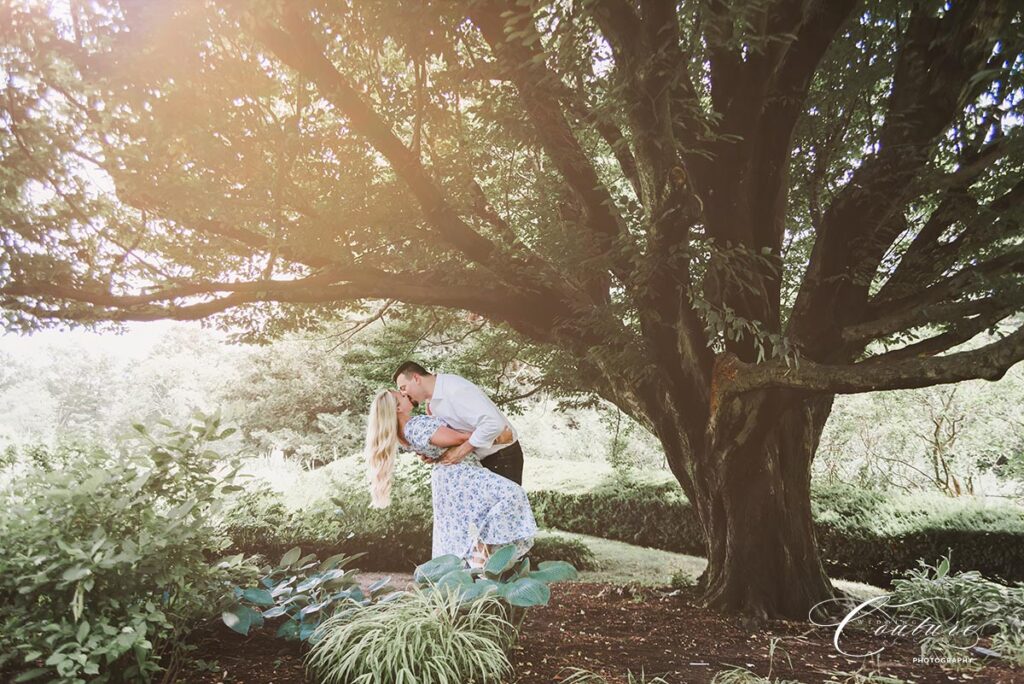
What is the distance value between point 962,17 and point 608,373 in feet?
11.4

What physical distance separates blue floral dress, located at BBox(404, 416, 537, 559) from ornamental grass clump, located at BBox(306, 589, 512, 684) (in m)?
0.73

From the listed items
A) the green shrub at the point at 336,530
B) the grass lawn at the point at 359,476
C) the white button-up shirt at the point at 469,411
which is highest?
the white button-up shirt at the point at 469,411

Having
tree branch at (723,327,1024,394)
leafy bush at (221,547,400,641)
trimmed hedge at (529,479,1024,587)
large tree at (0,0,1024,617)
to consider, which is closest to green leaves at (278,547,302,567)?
leafy bush at (221,547,400,641)

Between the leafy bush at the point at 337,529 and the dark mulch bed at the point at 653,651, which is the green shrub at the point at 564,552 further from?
the dark mulch bed at the point at 653,651

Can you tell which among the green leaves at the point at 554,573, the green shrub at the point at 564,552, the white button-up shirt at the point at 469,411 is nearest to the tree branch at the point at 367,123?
the white button-up shirt at the point at 469,411

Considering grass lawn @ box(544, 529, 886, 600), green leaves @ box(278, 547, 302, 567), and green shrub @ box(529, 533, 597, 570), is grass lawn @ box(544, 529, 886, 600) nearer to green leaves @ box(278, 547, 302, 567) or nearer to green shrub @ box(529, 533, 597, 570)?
green shrub @ box(529, 533, 597, 570)

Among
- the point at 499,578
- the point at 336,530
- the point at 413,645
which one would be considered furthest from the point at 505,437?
the point at 336,530

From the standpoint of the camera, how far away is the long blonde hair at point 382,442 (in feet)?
14.5

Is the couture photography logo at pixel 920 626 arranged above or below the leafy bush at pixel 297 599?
below

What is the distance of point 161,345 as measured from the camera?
3341 centimetres

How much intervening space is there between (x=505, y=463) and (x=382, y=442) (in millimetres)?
836

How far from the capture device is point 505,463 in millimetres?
4641

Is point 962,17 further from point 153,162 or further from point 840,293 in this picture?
point 153,162

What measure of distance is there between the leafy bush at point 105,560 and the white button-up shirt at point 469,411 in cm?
144
